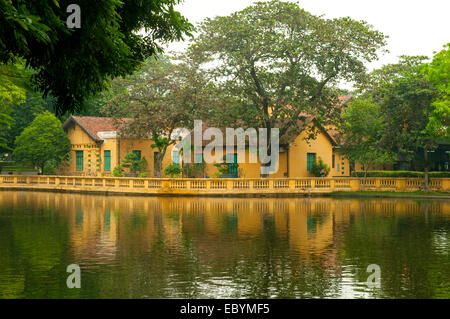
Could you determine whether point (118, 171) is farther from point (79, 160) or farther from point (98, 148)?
point (79, 160)

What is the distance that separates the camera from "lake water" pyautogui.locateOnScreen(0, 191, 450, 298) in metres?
10.1

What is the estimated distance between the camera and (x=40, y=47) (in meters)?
11.2

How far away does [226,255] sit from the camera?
14.0 meters

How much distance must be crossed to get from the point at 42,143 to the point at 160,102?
13.8m

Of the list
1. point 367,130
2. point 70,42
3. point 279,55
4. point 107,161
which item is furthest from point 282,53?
point 70,42

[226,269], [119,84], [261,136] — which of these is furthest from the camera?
[119,84]

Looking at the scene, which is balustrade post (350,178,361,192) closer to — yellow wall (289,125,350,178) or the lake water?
yellow wall (289,125,350,178)

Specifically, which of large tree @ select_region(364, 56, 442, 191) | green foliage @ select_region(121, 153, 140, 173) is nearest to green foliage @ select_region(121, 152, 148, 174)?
green foliage @ select_region(121, 153, 140, 173)

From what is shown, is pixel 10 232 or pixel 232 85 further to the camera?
pixel 232 85
